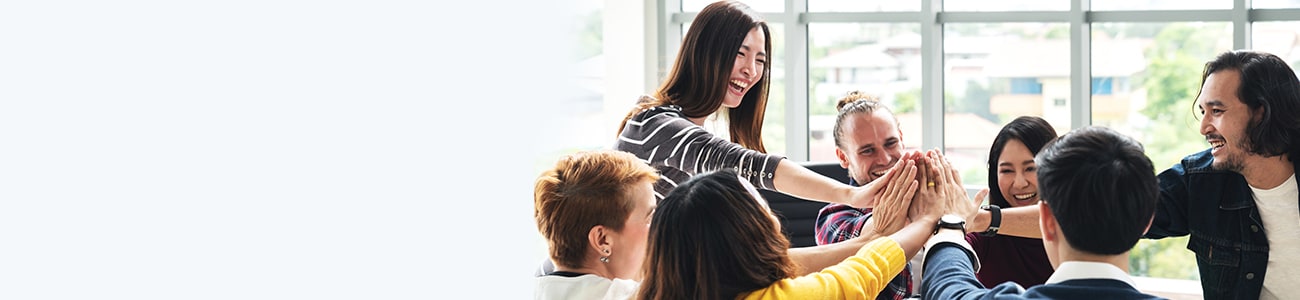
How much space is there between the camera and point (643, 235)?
6.32ft

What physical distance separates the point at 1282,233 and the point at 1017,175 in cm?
50

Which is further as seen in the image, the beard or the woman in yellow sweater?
the beard

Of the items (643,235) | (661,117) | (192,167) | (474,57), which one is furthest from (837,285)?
(474,57)

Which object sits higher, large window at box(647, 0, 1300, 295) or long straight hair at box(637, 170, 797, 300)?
large window at box(647, 0, 1300, 295)

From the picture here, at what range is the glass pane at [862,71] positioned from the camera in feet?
16.5

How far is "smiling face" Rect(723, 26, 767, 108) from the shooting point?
2555 mm

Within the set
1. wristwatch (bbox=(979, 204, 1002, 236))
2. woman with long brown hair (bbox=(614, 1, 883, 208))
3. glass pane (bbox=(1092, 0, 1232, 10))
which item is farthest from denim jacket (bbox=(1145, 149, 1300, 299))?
glass pane (bbox=(1092, 0, 1232, 10))

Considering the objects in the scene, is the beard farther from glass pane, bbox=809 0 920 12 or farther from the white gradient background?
glass pane, bbox=809 0 920 12

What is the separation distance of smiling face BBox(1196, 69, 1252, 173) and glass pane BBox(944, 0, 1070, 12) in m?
2.53

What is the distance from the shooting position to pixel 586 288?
1.83m

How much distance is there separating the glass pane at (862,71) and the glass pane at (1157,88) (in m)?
0.76

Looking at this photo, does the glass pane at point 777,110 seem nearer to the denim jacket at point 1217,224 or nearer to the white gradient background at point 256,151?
the white gradient background at point 256,151

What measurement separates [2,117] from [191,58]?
39 cm

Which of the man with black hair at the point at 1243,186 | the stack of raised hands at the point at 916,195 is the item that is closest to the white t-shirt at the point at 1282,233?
the man with black hair at the point at 1243,186
